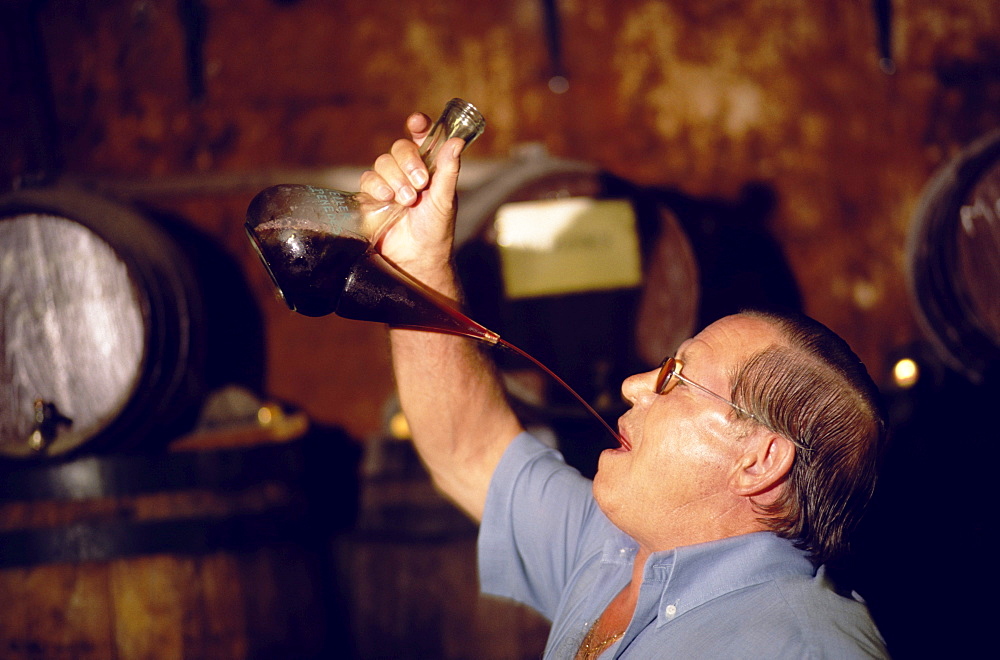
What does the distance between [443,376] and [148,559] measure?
3.10 ft

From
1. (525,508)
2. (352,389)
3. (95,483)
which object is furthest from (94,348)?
(525,508)

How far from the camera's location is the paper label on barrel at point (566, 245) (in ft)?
6.48

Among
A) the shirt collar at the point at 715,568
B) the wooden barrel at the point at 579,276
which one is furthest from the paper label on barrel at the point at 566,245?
the shirt collar at the point at 715,568

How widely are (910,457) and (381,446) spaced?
67.1 inches

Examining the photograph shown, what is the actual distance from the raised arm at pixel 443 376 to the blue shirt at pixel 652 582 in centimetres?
8

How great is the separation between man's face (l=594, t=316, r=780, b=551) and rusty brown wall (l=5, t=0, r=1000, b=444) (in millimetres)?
1534

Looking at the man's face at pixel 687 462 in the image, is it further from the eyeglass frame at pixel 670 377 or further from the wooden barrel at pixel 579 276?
the wooden barrel at pixel 579 276

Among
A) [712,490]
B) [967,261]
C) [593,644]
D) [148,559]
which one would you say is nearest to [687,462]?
[712,490]

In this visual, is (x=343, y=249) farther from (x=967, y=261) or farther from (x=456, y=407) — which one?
(x=967, y=261)

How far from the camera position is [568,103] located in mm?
2699

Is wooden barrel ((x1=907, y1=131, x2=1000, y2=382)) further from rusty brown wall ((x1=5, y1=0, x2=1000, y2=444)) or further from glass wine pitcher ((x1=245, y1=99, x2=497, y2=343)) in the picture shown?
glass wine pitcher ((x1=245, y1=99, x2=497, y2=343))

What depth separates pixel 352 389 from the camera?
266 centimetres

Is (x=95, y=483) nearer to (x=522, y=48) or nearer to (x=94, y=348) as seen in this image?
(x=94, y=348)

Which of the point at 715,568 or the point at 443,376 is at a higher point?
the point at 443,376
